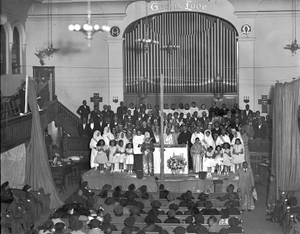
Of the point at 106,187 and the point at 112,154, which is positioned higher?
the point at 112,154

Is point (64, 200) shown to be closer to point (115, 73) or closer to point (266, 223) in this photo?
point (266, 223)

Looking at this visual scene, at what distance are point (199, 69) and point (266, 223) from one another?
37.5 feet

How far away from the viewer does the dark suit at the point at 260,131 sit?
2748 cm

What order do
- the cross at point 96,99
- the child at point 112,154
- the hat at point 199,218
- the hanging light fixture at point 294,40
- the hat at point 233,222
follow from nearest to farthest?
the hat at point 233,222 → the hat at point 199,218 → the child at point 112,154 → the hanging light fixture at point 294,40 → the cross at point 96,99

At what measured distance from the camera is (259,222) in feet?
71.0

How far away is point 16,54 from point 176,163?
9.82m

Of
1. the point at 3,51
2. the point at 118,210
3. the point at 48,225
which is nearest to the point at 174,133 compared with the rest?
the point at 118,210

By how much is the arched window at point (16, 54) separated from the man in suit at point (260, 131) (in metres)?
9.91

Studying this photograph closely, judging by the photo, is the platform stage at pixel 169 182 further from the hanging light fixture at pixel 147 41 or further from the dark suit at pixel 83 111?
the hanging light fixture at pixel 147 41

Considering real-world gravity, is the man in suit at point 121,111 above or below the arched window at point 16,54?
below

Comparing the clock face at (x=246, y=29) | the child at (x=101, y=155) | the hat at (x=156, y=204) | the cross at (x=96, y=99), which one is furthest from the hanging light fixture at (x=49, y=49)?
the hat at (x=156, y=204)

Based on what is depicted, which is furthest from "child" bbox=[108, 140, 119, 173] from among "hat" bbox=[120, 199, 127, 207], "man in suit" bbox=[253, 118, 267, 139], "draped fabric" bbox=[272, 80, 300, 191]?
"man in suit" bbox=[253, 118, 267, 139]

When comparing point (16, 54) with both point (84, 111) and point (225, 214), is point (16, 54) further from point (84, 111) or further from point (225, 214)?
point (225, 214)

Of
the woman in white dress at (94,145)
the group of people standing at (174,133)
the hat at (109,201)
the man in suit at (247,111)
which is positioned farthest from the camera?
the man in suit at (247,111)
